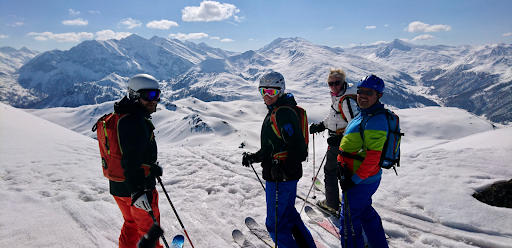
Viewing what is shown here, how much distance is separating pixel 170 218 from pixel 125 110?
373 centimetres

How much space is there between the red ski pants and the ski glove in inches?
15.6

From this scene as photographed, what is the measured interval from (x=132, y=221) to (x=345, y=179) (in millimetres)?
3871

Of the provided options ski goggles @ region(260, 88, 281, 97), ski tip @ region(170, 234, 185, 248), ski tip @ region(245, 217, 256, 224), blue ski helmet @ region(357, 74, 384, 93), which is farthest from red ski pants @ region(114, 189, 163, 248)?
blue ski helmet @ region(357, 74, 384, 93)

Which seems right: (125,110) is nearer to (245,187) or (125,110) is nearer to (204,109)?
(245,187)

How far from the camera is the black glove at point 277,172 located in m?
4.10

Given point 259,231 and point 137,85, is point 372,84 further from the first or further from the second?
point 259,231

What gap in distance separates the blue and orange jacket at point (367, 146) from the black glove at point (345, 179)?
0.20 feet

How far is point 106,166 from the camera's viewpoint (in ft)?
13.0

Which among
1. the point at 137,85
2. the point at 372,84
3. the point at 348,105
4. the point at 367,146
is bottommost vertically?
the point at 367,146

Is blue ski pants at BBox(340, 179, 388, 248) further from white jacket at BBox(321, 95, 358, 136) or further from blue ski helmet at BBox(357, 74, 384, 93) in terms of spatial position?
white jacket at BBox(321, 95, 358, 136)

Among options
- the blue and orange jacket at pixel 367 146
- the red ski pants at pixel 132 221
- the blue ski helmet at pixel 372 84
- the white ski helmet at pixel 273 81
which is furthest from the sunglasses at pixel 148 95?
the blue ski helmet at pixel 372 84

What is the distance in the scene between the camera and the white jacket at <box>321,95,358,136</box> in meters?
5.61

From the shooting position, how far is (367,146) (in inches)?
151

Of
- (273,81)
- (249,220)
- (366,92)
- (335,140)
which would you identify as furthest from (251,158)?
(366,92)
